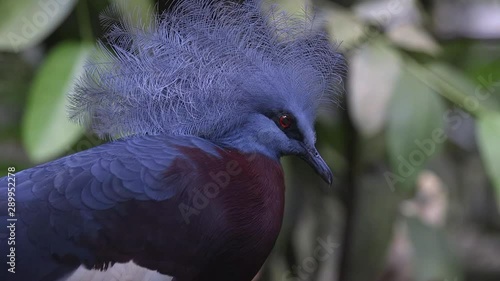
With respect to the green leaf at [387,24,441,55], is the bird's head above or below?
above

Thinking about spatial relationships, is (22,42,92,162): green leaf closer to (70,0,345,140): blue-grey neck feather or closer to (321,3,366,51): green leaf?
(70,0,345,140): blue-grey neck feather

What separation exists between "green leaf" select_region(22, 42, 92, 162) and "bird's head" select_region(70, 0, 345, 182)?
22 cm

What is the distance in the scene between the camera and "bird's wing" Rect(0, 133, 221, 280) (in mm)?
906

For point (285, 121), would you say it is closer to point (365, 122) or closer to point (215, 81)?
point (215, 81)

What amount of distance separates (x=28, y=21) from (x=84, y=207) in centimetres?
51

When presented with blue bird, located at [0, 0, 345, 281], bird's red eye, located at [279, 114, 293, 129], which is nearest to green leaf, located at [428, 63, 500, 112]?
blue bird, located at [0, 0, 345, 281]

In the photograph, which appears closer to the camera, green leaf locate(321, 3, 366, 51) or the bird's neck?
the bird's neck

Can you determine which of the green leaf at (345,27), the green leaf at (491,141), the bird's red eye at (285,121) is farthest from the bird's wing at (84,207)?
the green leaf at (491,141)

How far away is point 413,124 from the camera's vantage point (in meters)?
1.46

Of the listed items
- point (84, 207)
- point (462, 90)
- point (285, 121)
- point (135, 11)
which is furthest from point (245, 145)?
point (462, 90)

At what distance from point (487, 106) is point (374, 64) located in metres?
0.23

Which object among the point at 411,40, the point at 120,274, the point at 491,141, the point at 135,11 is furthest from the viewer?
the point at 411,40

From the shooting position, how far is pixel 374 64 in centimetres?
146

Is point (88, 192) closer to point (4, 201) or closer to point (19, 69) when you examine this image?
point (4, 201)
